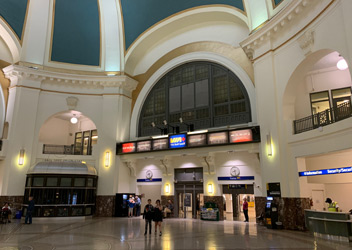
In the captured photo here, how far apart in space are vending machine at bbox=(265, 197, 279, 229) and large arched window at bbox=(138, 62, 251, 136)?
5.09 metres

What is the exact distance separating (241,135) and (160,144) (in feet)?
18.1

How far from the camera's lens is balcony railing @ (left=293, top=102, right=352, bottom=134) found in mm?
9809

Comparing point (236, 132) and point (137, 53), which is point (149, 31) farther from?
point (236, 132)

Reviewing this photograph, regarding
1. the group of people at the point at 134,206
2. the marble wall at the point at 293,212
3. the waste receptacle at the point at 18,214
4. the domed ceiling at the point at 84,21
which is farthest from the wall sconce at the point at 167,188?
the domed ceiling at the point at 84,21

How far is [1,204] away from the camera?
16.5 m

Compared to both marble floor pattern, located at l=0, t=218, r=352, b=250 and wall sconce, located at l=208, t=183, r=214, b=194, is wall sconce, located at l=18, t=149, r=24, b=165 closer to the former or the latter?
marble floor pattern, located at l=0, t=218, r=352, b=250

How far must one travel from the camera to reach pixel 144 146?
18.4 meters

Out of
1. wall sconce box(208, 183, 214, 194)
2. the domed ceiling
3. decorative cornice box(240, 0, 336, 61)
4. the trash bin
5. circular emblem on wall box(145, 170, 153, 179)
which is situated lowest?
the trash bin

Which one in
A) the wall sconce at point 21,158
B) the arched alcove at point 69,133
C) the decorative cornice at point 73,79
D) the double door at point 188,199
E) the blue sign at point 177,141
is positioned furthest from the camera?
the arched alcove at point 69,133

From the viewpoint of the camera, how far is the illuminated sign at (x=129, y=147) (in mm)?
18633

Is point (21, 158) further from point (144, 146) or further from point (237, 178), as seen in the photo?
point (237, 178)

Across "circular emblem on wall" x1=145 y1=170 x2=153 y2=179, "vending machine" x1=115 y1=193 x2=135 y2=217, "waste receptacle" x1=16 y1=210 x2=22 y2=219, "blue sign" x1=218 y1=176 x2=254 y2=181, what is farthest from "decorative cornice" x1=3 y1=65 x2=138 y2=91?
"blue sign" x1=218 y1=176 x2=254 y2=181

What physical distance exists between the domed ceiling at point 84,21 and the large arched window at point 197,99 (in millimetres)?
3967

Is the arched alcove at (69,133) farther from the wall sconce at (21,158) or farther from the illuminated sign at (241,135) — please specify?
the illuminated sign at (241,135)
